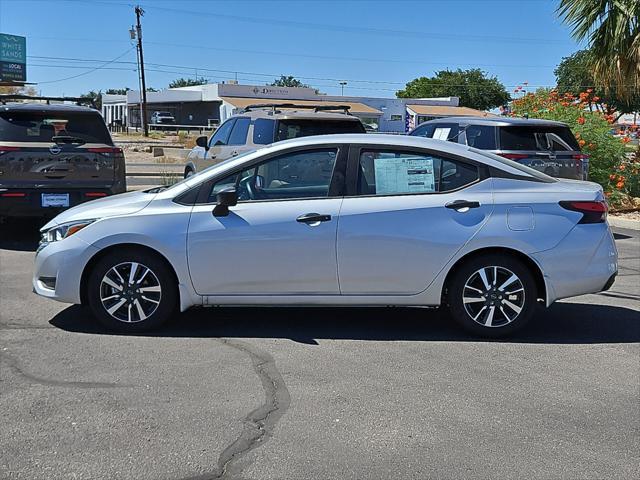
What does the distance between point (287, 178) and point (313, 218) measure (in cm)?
47

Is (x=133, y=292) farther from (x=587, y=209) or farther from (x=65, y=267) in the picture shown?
(x=587, y=209)

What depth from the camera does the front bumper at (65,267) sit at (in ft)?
20.2

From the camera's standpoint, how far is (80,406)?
4.68 m

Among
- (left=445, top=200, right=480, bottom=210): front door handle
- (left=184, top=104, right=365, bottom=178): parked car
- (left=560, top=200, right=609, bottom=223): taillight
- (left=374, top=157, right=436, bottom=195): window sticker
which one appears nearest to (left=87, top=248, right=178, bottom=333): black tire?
(left=374, top=157, right=436, bottom=195): window sticker

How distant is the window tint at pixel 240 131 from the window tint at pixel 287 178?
18.7 ft

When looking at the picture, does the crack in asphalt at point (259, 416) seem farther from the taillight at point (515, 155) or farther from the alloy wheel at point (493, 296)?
the taillight at point (515, 155)

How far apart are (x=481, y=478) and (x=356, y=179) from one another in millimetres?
3005

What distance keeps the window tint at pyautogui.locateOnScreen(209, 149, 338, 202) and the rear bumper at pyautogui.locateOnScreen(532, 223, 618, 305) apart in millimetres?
1875

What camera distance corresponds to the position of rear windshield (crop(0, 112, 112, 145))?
31.5 feet

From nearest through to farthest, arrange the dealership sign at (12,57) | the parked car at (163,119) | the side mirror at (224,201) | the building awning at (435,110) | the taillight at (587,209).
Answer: the side mirror at (224,201) < the taillight at (587,209) < the building awning at (435,110) < the dealership sign at (12,57) < the parked car at (163,119)

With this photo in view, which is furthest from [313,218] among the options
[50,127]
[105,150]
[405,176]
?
[50,127]

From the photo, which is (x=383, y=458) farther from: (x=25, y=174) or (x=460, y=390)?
(x=25, y=174)

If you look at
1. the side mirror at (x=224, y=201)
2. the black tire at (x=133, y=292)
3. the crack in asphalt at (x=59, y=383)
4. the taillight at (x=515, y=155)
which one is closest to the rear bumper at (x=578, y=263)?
the side mirror at (x=224, y=201)

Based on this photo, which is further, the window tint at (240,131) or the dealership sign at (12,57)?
the dealership sign at (12,57)
